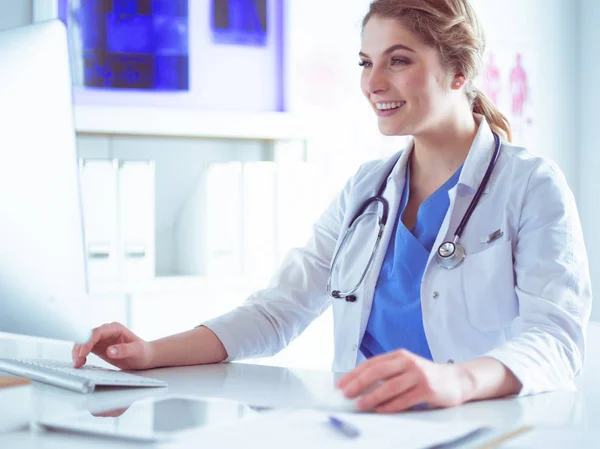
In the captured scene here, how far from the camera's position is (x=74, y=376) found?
1145 millimetres

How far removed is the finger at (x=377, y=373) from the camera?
989 mm

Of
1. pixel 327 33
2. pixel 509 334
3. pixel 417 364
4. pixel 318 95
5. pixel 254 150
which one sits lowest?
pixel 509 334

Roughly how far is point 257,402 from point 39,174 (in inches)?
15.4

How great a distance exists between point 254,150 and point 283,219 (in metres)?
0.41

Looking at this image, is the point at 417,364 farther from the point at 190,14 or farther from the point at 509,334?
the point at 190,14

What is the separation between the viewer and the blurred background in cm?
232

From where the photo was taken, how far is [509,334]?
4.98 feet

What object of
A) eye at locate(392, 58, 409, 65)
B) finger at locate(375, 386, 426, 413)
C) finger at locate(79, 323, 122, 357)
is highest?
eye at locate(392, 58, 409, 65)

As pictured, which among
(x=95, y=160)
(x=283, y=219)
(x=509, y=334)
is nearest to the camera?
(x=509, y=334)

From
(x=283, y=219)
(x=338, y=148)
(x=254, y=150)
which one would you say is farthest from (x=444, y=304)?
(x=338, y=148)

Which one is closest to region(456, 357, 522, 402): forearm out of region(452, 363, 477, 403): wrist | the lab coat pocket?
region(452, 363, 477, 403): wrist

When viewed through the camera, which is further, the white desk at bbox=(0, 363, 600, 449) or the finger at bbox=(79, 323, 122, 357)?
the finger at bbox=(79, 323, 122, 357)

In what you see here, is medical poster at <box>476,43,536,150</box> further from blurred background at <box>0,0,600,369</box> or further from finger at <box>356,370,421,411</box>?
finger at <box>356,370,421,411</box>

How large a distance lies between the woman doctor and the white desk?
10 centimetres
